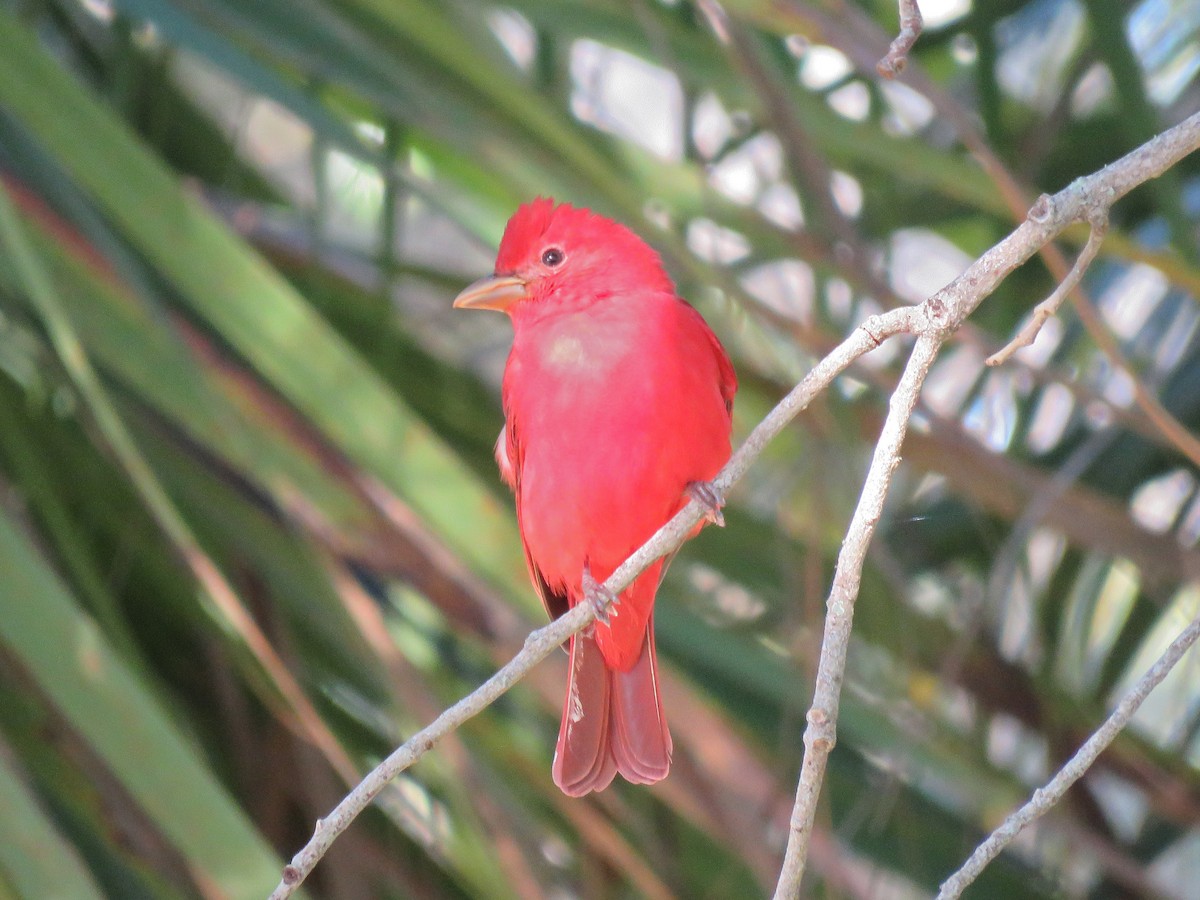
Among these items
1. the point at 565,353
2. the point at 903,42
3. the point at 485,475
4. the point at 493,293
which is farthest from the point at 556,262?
the point at 903,42

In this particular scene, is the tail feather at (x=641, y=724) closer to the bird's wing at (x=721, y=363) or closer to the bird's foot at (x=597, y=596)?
the bird's foot at (x=597, y=596)

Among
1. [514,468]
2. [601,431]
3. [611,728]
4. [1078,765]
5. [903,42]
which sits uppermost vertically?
[903,42]

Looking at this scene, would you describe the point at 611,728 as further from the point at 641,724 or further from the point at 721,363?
the point at 721,363

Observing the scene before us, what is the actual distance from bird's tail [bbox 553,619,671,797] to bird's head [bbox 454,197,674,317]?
0.62 metres

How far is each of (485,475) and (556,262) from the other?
0.59m

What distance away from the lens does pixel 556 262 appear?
2.72 meters

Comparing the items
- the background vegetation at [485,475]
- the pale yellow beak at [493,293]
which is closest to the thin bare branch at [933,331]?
the background vegetation at [485,475]

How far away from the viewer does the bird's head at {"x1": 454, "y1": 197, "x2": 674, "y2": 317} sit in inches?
104

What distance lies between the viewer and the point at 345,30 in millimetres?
2418

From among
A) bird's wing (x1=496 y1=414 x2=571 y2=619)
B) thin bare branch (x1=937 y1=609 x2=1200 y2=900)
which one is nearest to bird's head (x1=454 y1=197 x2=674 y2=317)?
bird's wing (x1=496 y1=414 x2=571 y2=619)

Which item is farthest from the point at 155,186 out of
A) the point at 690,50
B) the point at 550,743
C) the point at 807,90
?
the point at 550,743

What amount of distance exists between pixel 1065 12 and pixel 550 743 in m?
2.23

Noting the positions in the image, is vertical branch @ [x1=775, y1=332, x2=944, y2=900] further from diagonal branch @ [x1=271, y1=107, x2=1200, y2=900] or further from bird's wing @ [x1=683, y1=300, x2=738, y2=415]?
bird's wing @ [x1=683, y1=300, x2=738, y2=415]

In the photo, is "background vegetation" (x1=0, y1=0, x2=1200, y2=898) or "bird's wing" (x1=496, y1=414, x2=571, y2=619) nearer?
"background vegetation" (x1=0, y1=0, x2=1200, y2=898)
